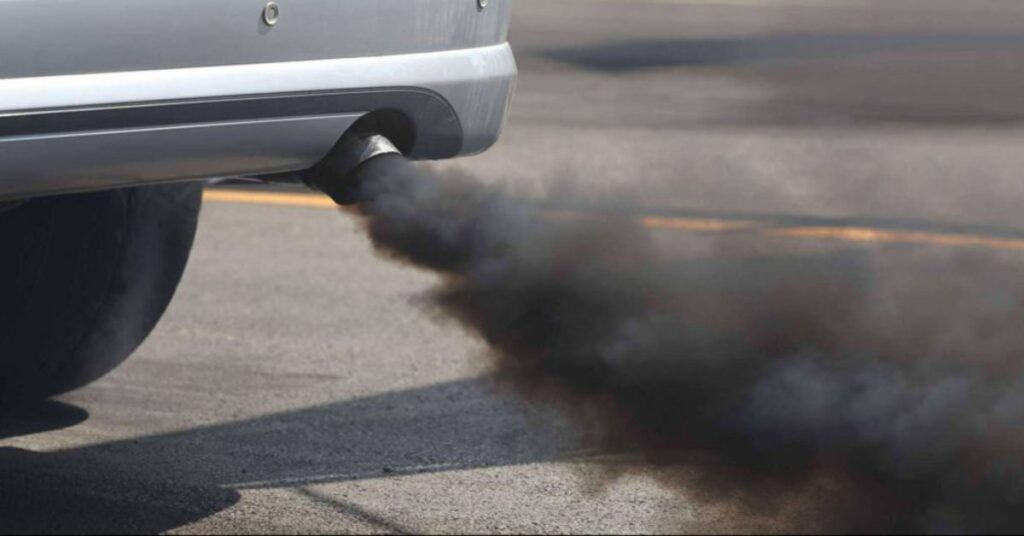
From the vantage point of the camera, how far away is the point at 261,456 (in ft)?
15.1

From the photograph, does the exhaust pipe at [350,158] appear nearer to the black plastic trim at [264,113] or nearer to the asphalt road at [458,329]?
the black plastic trim at [264,113]

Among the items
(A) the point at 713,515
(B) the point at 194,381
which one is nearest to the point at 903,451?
(A) the point at 713,515

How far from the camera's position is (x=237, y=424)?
194 inches

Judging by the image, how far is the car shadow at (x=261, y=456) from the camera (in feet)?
13.6

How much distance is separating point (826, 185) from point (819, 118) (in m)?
2.27

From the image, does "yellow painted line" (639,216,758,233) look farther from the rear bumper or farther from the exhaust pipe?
the exhaust pipe

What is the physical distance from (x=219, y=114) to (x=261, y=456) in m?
1.27

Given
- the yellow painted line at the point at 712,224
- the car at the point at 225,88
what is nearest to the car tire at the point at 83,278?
the car at the point at 225,88

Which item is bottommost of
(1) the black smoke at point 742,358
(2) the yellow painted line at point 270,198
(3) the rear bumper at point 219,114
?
(2) the yellow painted line at point 270,198

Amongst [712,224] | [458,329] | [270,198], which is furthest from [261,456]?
[270,198]

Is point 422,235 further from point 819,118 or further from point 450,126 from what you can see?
point 819,118

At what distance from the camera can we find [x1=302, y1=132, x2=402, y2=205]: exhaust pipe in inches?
155

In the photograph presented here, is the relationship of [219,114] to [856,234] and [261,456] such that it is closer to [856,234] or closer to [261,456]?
[261,456]

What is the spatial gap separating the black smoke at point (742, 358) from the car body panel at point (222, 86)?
19 cm
